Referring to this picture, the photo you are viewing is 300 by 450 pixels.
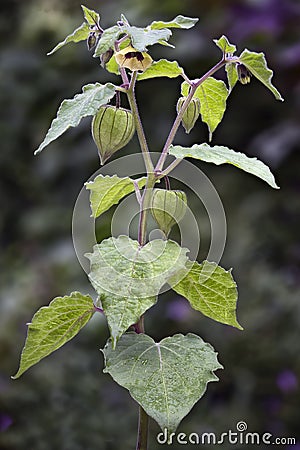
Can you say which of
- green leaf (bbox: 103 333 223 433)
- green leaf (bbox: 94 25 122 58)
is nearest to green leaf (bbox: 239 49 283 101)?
green leaf (bbox: 94 25 122 58)

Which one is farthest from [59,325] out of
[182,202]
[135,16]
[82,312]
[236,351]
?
[135,16]

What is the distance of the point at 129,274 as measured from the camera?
488 millimetres

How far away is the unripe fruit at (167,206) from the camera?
1.71 feet

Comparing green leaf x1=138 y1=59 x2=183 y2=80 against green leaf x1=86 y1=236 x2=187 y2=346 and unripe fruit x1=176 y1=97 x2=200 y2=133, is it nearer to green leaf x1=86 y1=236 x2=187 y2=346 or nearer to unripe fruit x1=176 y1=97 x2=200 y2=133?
unripe fruit x1=176 y1=97 x2=200 y2=133

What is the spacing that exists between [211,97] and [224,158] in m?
0.12

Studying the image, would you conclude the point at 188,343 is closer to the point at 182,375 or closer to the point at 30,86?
the point at 182,375

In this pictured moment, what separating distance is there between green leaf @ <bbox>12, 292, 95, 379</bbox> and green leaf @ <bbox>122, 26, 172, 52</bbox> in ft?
0.68

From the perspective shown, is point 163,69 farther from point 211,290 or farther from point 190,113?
point 211,290

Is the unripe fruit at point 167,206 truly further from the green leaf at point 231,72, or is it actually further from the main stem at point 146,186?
the green leaf at point 231,72

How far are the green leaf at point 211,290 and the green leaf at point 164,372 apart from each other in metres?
0.04

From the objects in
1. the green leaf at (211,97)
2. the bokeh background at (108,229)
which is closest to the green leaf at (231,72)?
the green leaf at (211,97)

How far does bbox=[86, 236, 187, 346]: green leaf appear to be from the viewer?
0.47 m

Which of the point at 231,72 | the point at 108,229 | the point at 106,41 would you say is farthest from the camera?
the point at 108,229

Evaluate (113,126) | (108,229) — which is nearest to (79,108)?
(113,126)
